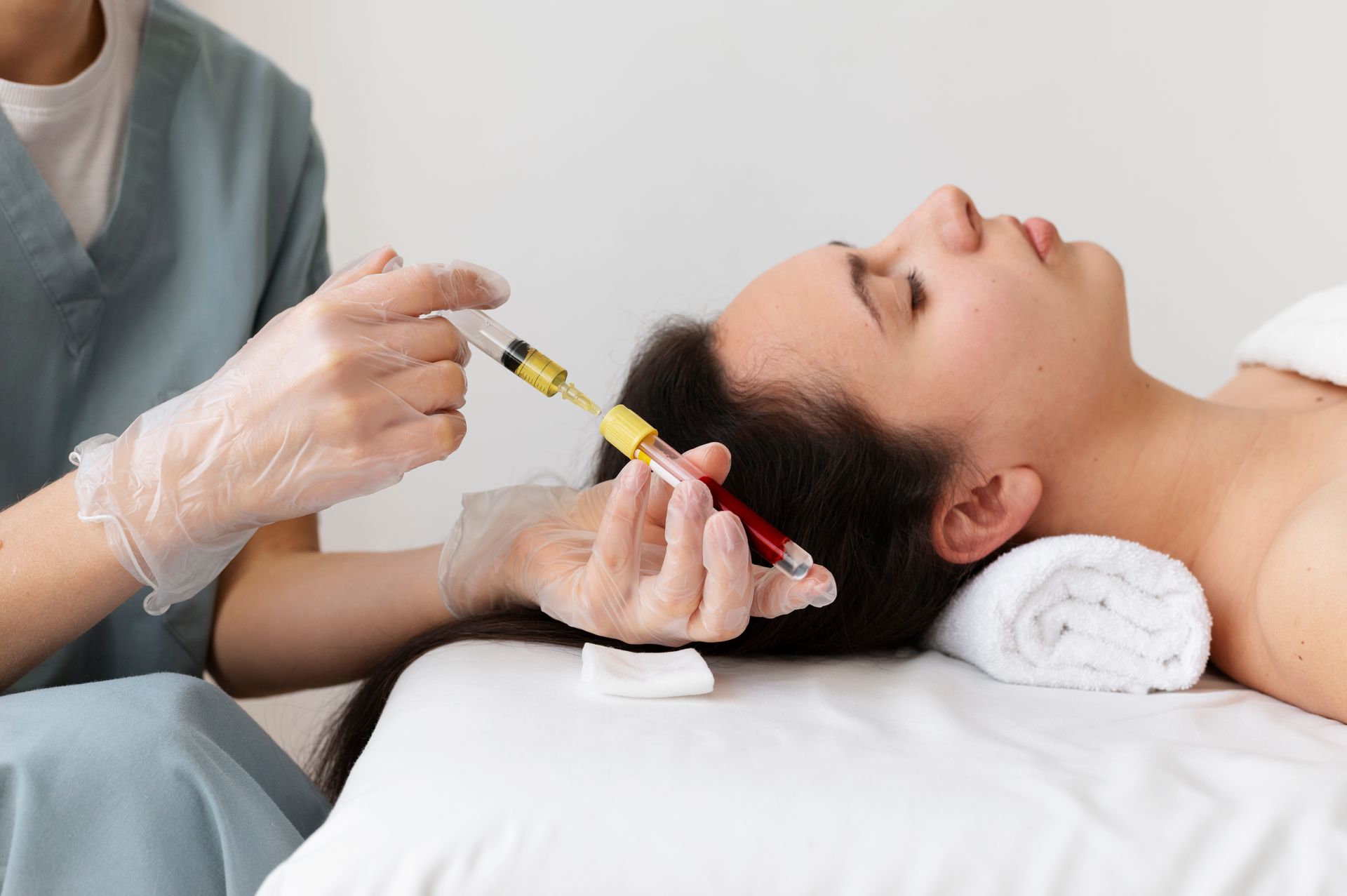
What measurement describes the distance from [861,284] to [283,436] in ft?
2.10

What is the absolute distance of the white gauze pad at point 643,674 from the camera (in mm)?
937

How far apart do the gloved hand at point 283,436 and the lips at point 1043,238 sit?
729 mm

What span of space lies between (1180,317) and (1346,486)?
1118 millimetres

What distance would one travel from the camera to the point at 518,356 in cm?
100

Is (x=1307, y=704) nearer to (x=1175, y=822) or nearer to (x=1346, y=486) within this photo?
(x=1346, y=486)

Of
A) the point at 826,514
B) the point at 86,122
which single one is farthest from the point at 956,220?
the point at 86,122

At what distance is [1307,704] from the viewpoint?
1.05 meters

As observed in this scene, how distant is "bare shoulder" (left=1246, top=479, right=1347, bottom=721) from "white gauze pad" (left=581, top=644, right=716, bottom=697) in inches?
21.9

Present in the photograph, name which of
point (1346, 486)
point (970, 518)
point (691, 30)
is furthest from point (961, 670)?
point (691, 30)

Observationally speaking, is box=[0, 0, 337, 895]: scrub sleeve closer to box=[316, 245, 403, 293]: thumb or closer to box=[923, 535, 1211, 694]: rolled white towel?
box=[316, 245, 403, 293]: thumb

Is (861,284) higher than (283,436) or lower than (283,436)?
higher

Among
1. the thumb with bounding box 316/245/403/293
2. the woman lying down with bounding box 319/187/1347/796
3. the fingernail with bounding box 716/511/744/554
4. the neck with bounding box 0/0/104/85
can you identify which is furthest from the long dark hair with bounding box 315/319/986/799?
the neck with bounding box 0/0/104/85

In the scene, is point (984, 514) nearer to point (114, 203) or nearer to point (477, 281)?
point (477, 281)

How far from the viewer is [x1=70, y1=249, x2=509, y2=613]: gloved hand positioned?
35.2 inches
